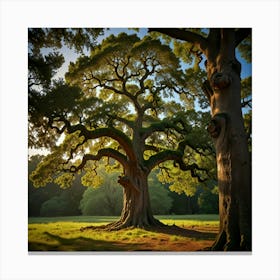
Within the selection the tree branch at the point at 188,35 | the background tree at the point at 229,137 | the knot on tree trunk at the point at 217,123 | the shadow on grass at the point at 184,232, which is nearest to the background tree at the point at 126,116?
the shadow on grass at the point at 184,232

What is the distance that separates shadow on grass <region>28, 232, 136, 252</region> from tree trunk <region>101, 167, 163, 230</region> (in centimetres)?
173

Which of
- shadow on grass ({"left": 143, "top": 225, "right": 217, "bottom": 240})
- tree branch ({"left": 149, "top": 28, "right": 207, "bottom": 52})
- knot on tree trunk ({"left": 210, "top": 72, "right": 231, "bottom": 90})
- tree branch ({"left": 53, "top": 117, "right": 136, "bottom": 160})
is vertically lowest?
shadow on grass ({"left": 143, "top": 225, "right": 217, "bottom": 240})

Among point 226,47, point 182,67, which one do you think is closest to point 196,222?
point 182,67

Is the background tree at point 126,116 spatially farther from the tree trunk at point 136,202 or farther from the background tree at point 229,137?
the background tree at point 229,137

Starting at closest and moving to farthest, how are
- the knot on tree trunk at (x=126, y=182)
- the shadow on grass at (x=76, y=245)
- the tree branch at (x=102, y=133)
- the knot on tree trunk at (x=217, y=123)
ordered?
the knot on tree trunk at (x=217, y=123), the shadow on grass at (x=76, y=245), the tree branch at (x=102, y=133), the knot on tree trunk at (x=126, y=182)

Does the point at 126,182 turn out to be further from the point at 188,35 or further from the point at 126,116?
the point at 188,35

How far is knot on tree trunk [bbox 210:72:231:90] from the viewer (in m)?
5.12

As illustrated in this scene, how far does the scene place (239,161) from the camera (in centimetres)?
502

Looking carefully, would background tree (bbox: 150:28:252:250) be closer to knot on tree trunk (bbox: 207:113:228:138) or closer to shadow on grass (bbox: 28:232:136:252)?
knot on tree trunk (bbox: 207:113:228:138)

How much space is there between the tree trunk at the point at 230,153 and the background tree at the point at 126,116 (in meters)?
2.18

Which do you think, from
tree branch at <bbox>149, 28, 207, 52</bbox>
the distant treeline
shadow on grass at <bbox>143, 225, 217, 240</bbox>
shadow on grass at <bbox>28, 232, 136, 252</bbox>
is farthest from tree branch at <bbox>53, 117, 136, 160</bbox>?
tree branch at <bbox>149, 28, 207, 52</bbox>

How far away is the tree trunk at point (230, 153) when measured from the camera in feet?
16.0

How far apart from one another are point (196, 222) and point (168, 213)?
1574 millimetres

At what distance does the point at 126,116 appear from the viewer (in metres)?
8.86
